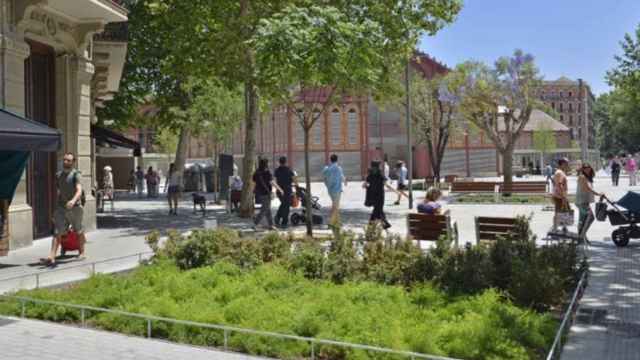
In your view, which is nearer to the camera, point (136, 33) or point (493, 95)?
point (136, 33)

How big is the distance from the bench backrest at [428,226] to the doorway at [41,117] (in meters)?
7.92

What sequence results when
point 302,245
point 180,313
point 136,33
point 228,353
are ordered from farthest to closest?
1. point 136,33
2. point 302,245
3. point 180,313
4. point 228,353

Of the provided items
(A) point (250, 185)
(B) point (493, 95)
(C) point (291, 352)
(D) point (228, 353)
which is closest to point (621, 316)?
(C) point (291, 352)

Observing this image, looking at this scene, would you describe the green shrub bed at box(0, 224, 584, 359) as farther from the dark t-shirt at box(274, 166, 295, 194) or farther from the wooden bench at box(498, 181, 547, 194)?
the wooden bench at box(498, 181, 547, 194)

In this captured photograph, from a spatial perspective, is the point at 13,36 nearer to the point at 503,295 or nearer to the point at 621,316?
the point at 503,295

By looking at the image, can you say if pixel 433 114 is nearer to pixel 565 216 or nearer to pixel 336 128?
pixel 336 128

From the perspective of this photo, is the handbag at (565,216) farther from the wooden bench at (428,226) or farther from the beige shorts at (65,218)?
the beige shorts at (65,218)

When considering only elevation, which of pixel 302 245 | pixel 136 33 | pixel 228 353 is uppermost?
pixel 136 33

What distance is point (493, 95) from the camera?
35.7m

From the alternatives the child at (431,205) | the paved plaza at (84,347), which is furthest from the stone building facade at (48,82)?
the child at (431,205)

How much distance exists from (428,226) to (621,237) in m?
4.29

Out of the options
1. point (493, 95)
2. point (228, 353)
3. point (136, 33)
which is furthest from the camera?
point (493, 95)

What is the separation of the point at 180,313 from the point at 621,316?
14.5 ft

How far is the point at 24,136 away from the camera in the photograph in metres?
9.90
